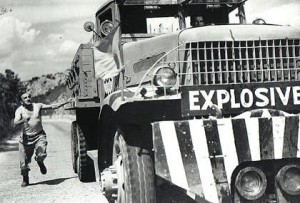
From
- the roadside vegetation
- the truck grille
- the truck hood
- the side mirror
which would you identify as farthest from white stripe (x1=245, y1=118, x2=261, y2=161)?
the roadside vegetation

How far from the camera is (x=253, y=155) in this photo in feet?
14.6

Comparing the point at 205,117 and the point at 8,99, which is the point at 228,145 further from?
the point at 8,99

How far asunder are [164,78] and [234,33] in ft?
3.21

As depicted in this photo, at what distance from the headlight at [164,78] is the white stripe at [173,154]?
43cm

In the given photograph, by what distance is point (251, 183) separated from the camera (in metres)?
4.47

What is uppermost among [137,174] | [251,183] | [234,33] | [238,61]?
[234,33]

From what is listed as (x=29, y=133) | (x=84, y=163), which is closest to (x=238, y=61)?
(x=84, y=163)

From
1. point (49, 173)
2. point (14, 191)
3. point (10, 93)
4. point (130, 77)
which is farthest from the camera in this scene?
point (10, 93)

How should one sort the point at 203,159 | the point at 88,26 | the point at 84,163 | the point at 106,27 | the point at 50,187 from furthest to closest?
1. the point at 84,163
2. the point at 50,187
3. the point at 106,27
4. the point at 88,26
5. the point at 203,159

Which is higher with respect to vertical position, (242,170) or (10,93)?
(10,93)

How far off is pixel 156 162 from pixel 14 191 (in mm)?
3974

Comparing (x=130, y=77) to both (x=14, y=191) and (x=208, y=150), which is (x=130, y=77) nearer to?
(x=208, y=150)

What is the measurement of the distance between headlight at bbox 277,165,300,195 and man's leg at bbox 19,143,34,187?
4872 millimetres

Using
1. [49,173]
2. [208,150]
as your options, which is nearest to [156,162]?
[208,150]
